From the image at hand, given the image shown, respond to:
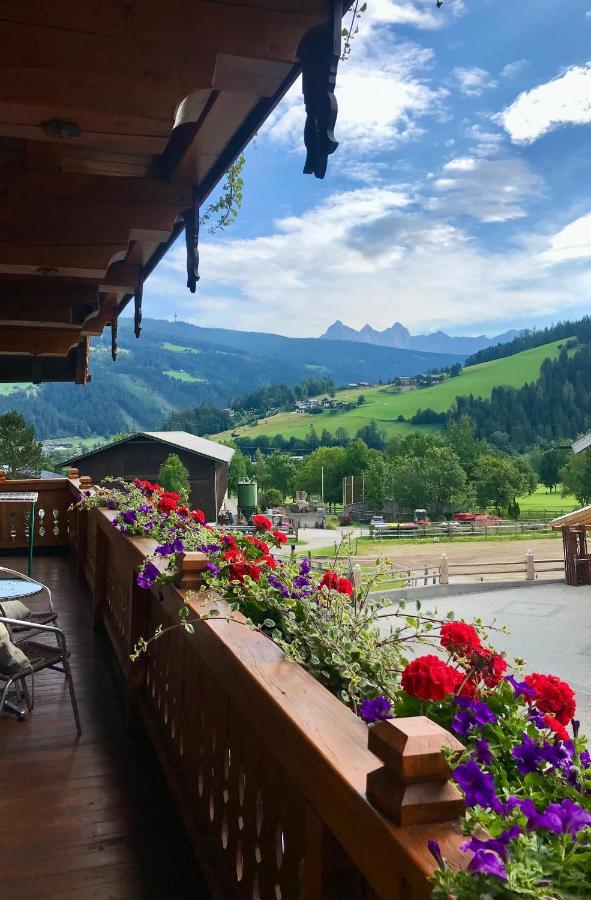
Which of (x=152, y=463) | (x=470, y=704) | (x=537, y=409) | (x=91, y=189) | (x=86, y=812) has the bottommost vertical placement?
(x=86, y=812)

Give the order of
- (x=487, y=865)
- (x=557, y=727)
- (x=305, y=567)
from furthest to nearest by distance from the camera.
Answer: (x=305, y=567)
(x=557, y=727)
(x=487, y=865)

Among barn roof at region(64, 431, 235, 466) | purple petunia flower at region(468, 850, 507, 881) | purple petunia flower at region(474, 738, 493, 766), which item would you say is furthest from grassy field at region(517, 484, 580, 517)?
purple petunia flower at region(468, 850, 507, 881)

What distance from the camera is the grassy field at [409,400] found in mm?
87312

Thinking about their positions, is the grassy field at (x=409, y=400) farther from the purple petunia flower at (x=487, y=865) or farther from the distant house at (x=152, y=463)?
the purple petunia flower at (x=487, y=865)

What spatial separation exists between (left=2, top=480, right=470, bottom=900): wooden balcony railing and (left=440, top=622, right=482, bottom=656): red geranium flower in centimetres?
20

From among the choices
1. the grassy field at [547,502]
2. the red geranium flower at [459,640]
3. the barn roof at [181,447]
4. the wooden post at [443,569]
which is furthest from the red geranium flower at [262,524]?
the grassy field at [547,502]

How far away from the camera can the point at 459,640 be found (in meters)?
1.13

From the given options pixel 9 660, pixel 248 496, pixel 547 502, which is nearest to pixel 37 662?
pixel 9 660

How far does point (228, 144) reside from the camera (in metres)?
2.06

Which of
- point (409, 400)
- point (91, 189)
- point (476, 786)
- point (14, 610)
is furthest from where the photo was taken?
point (409, 400)

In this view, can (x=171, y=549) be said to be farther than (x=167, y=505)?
No

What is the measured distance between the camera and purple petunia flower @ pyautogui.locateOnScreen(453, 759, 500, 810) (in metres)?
0.69

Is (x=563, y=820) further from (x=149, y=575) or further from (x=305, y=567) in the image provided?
(x=149, y=575)

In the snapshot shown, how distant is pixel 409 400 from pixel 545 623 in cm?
7893
